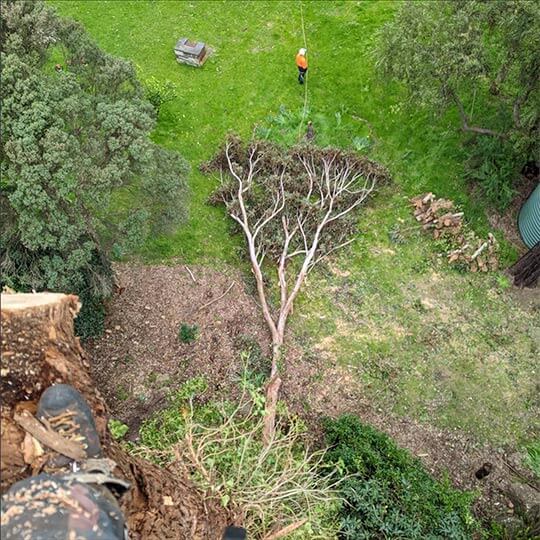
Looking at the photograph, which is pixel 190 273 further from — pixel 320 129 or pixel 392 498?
pixel 392 498

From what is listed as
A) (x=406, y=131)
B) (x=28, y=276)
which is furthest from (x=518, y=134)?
(x=28, y=276)

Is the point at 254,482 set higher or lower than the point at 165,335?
higher

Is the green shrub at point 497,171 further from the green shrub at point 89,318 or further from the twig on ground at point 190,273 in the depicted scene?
the green shrub at point 89,318

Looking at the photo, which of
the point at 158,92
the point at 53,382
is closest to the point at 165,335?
the point at 158,92

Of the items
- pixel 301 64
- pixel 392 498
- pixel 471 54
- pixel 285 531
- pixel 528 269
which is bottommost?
pixel 392 498

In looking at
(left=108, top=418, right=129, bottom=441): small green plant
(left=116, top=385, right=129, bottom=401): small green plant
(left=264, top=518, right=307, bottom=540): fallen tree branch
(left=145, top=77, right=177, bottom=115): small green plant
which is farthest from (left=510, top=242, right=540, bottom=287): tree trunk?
(left=145, top=77, right=177, bottom=115): small green plant

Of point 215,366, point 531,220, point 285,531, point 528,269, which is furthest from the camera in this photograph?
point 531,220
